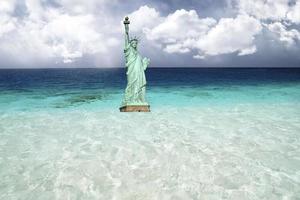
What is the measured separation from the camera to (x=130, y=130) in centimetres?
931

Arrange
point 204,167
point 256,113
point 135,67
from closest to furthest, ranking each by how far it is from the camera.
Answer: point 204,167
point 135,67
point 256,113

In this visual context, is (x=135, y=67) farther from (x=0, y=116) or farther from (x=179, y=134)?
(x=0, y=116)

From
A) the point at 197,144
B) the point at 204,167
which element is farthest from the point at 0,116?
the point at 204,167

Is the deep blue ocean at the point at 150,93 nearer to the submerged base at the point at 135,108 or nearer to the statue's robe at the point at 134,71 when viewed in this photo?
the submerged base at the point at 135,108

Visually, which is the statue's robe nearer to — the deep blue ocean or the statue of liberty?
the statue of liberty

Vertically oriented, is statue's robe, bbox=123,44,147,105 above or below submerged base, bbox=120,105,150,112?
above

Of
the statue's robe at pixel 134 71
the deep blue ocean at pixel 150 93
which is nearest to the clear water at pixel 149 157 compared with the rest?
the statue's robe at pixel 134 71

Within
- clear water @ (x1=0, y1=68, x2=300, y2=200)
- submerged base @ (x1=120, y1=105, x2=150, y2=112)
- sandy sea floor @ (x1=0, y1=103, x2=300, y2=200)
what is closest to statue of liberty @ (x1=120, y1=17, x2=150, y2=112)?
submerged base @ (x1=120, y1=105, x2=150, y2=112)

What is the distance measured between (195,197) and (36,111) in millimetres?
11109

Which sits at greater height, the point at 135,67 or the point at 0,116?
the point at 135,67

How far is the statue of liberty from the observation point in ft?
36.5

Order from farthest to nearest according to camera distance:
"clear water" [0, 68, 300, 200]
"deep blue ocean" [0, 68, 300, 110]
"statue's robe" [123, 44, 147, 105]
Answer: "deep blue ocean" [0, 68, 300, 110] → "statue's robe" [123, 44, 147, 105] → "clear water" [0, 68, 300, 200]

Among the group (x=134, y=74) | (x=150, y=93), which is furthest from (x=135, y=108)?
(x=150, y=93)

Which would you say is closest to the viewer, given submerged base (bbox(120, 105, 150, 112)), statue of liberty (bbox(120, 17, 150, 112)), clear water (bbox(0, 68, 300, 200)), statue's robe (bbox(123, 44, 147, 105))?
clear water (bbox(0, 68, 300, 200))
